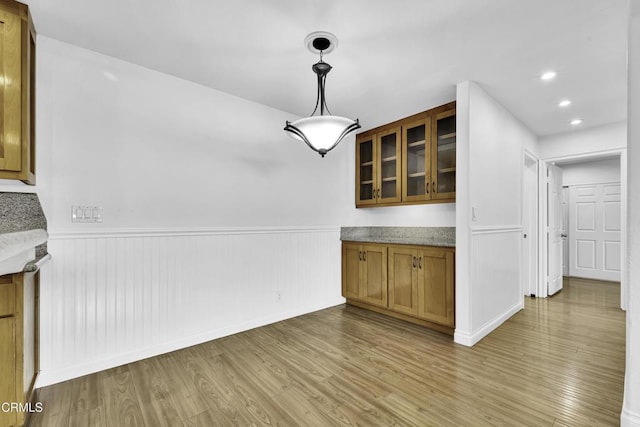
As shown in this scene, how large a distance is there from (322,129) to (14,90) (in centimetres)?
187

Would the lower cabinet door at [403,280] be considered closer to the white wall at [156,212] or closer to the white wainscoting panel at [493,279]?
the white wainscoting panel at [493,279]

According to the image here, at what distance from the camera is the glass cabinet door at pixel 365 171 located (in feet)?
12.9

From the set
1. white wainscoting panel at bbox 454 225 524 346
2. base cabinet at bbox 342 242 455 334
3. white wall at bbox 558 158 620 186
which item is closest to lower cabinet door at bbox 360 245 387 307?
base cabinet at bbox 342 242 455 334

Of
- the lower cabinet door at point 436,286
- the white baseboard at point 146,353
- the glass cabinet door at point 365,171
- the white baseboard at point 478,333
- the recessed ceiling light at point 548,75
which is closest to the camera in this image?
the white baseboard at point 146,353

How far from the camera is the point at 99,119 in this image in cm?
229

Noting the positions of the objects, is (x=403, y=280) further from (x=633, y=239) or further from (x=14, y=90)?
(x=14, y=90)

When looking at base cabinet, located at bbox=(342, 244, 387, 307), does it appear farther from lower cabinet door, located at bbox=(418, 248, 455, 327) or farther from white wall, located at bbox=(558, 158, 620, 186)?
white wall, located at bbox=(558, 158, 620, 186)

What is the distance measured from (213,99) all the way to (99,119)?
982 millimetres

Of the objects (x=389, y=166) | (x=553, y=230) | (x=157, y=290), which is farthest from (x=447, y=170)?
(x=157, y=290)

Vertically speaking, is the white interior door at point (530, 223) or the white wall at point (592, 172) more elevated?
the white wall at point (592, 172)

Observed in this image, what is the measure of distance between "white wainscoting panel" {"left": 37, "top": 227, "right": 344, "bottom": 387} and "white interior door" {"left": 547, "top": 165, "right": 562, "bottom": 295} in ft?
11.8

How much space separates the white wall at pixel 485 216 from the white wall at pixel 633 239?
121 centimetres

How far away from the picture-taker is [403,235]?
3879 mm

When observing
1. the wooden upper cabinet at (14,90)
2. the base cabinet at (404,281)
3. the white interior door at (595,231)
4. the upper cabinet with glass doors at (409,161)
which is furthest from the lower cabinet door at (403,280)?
the white interior door at (595,231)
